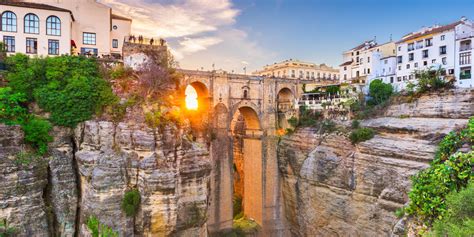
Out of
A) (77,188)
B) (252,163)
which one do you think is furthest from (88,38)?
(252,163)

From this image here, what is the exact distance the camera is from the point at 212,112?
26312mm

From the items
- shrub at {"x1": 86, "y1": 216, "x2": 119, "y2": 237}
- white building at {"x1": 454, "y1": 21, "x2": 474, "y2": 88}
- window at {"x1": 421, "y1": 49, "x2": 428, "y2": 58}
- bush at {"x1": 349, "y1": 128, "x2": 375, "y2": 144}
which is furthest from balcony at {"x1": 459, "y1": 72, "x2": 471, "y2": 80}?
shrub at {"x1": 86, "y1": 216, "x2": 119, "y2": 237}

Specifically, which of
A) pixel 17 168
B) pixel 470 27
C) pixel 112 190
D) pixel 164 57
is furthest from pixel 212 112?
pixel 470 27

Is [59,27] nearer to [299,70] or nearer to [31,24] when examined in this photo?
[31,24]

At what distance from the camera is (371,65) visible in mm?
34438

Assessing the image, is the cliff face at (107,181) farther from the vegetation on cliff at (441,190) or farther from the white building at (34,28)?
the vegetation on cliff at (441,190)

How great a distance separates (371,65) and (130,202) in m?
29.4

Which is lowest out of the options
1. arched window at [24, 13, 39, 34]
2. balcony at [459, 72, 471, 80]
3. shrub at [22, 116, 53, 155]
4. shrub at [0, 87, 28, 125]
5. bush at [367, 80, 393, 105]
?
shrub at [22, 116, 53, 155]

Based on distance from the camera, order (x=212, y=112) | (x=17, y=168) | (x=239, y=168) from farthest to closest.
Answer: (x=239, y=168) < (x=212, y=112) < (x=17, y=168)

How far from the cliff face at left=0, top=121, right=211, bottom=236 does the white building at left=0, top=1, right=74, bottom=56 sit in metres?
9.07

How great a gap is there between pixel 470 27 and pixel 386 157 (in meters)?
15.9

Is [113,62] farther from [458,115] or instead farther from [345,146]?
[458,115]

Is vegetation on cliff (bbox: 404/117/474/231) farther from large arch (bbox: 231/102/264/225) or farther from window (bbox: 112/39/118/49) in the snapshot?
window (bbox: 112/39/118/49)

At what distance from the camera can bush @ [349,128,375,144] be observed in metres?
22.8
